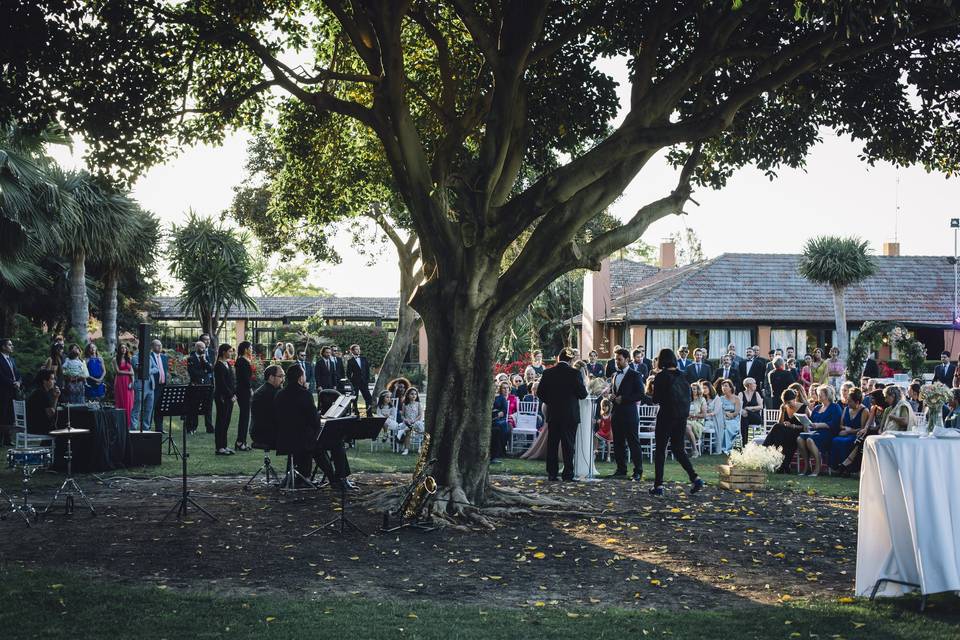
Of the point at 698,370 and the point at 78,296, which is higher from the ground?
the point at 78,296

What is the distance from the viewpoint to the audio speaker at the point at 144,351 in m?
16.8

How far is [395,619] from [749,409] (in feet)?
43.6

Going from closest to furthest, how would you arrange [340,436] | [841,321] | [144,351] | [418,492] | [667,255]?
[340,436] < [418,492] < [144,351] < [841,321] < [667,255]

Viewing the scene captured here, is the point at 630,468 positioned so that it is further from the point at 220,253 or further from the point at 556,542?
the point at 220,253

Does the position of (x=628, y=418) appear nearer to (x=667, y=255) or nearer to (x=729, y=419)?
(x=729, y=419)

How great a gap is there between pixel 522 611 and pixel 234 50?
31.7 feet

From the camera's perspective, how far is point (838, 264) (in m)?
35.7

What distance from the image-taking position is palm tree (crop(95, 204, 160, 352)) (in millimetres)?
28047

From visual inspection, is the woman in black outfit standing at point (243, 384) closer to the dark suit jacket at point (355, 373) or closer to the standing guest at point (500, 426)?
the standing guest at point (500, 426)

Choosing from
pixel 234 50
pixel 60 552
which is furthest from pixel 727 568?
pixel 234 50

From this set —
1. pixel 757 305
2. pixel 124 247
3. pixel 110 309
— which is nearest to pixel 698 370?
pixel 124 247

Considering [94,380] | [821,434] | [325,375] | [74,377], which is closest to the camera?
[821,434]

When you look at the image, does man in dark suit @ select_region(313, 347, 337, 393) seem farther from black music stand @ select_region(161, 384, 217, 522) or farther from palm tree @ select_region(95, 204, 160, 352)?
black music stand @ select_region(161, 384, 217, 522)

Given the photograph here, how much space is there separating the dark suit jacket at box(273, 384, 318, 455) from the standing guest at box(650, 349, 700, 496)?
4718mm
